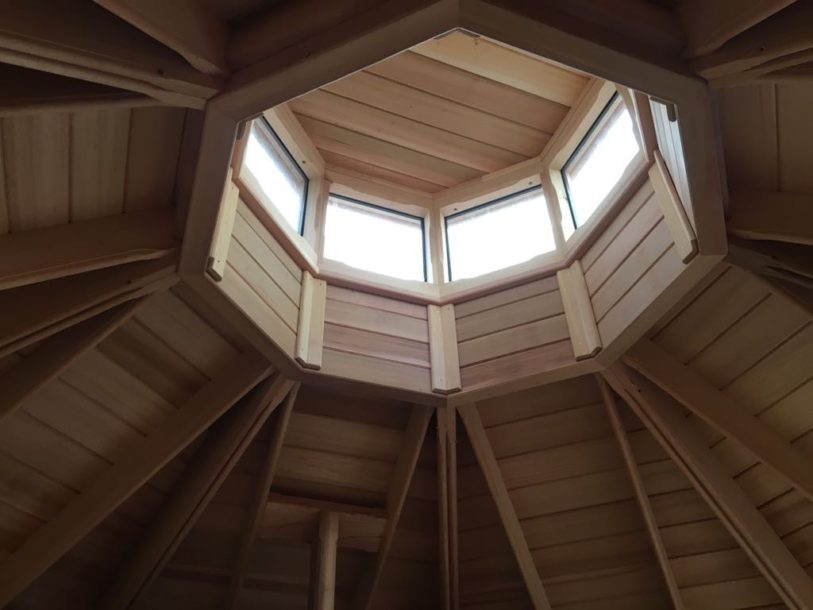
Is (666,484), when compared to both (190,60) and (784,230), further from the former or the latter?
(190,60)

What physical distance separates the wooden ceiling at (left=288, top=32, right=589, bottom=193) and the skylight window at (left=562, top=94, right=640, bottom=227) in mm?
217

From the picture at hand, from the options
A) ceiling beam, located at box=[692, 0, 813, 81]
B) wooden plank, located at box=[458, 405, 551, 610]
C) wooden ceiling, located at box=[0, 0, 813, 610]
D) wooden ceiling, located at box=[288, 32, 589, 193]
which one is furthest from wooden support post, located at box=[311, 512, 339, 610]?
ceiling beam, located at box=[692, 0, 813, 81]

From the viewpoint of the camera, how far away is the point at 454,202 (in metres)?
3.58

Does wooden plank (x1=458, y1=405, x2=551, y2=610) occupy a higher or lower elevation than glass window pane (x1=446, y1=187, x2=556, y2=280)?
lower

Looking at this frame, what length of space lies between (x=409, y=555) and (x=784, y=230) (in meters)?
2.22

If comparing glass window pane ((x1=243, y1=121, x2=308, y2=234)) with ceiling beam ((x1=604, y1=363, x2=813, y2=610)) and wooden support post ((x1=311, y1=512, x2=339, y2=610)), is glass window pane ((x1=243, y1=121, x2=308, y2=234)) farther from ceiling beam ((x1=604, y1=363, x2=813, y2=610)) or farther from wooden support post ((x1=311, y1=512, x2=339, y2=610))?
ceiling beam ((x1=604, y1=363, x2=813, y2=610))

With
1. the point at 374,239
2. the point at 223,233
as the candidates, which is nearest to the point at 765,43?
the point at 223,233

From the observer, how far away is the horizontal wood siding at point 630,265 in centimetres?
245

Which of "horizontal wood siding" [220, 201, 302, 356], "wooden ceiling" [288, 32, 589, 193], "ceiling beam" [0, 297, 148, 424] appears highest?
"wooden ceiling" [288, 32, 589, 193]

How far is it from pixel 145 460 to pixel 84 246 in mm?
972

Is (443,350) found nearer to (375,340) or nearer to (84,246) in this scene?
(375,340)

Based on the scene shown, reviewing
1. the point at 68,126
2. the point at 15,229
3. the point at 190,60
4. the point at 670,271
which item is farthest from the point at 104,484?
the point at 670,271

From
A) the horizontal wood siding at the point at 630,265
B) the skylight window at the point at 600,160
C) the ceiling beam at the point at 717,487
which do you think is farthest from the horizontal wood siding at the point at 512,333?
the skylight window at the point at 600,160

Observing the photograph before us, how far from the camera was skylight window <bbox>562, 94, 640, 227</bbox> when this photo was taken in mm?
2930
